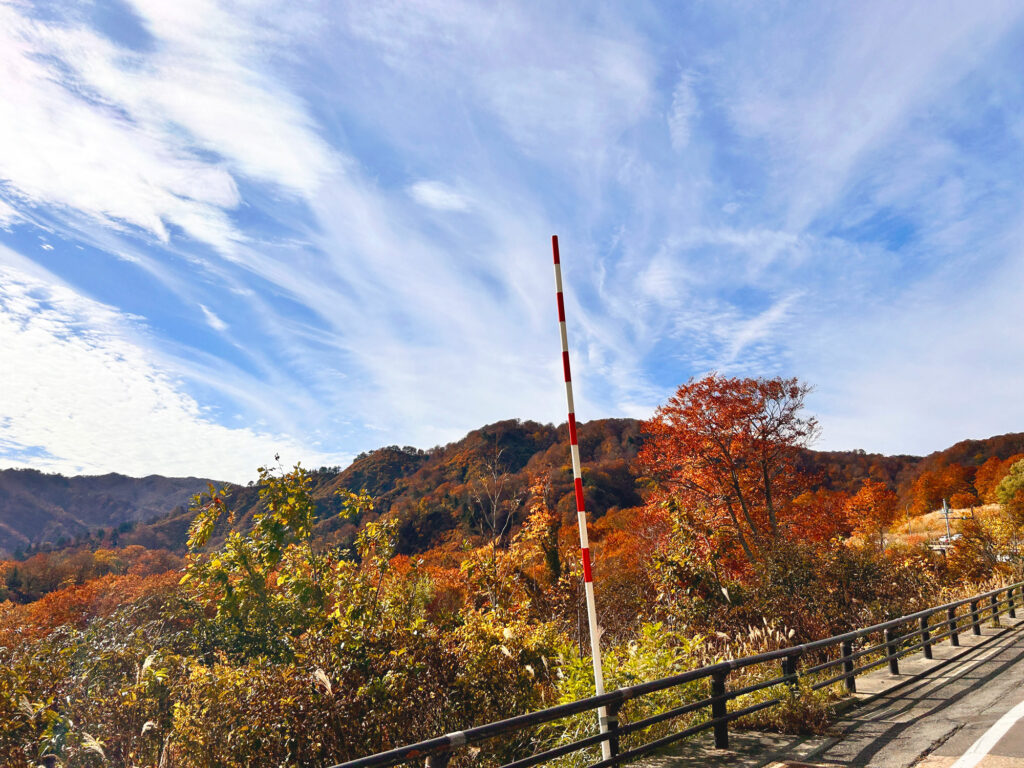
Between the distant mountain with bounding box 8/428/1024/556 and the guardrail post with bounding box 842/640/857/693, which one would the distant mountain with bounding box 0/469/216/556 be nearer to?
the distant mountain with bounding box 8/428/1024/556

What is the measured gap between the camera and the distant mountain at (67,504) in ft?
538

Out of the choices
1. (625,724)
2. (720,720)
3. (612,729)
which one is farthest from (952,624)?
(612,729)

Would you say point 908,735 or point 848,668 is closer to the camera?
point 908,735

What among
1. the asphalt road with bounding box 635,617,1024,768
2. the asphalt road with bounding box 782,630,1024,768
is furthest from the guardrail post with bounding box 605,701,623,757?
the asphalt road with bounding box 782,630,1024,768

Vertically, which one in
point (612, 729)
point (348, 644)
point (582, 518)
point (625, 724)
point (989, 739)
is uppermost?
point (582, 518)

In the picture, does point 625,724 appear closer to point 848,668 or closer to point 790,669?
point 790,669

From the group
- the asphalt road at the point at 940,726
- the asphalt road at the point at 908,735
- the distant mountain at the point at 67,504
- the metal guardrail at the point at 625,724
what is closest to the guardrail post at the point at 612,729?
the metal guardrail at the point at 625,724

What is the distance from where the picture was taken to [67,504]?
184 m

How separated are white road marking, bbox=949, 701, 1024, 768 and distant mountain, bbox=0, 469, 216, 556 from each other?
18253 cm

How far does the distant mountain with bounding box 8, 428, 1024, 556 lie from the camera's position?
56438 millimetres

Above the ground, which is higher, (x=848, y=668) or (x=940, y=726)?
(x=848, y=668)

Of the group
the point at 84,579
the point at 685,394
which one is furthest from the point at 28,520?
the point at 685,394

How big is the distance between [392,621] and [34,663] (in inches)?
185

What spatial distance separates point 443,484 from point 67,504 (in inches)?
6519
